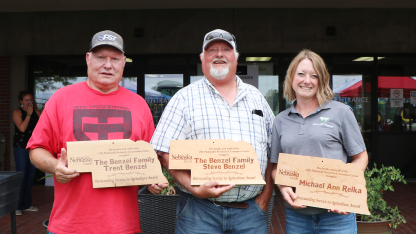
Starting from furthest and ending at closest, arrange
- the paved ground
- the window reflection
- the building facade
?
1. the window reflection
2. the building facade
3. the paved ground

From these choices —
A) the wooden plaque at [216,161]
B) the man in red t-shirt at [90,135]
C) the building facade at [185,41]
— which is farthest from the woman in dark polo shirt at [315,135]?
the building facade at [185,41]

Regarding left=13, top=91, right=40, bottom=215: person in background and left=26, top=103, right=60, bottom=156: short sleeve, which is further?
left=13, top=91, right=40, bottom=215: person in background

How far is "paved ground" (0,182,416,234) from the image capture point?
4.45m

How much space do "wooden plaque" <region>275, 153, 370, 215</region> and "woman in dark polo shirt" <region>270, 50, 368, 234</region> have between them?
0.07 m

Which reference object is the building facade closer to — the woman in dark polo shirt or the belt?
the woman in dark polo shirt

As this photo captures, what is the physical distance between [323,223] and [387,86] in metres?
6.70

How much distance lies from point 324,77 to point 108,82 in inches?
56.7

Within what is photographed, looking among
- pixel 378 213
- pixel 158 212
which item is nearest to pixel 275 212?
pixel 378 213

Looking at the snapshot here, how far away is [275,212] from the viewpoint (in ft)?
17.2

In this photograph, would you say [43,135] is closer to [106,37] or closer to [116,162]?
[116,162]

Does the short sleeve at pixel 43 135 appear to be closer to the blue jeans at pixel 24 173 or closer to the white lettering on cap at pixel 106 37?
the white lettering on cap at pixel 106 37

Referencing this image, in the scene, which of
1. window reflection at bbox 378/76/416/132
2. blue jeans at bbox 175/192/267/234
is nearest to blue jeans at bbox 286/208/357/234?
blue jeans at bbox 175/192/267/234

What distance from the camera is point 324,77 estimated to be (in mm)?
2115

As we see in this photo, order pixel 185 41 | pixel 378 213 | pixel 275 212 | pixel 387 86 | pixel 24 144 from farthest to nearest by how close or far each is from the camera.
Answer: pixel 387 86 → pixel 185 41 → pixel 275 212 → pixel 24 144 → pixel 378 213
